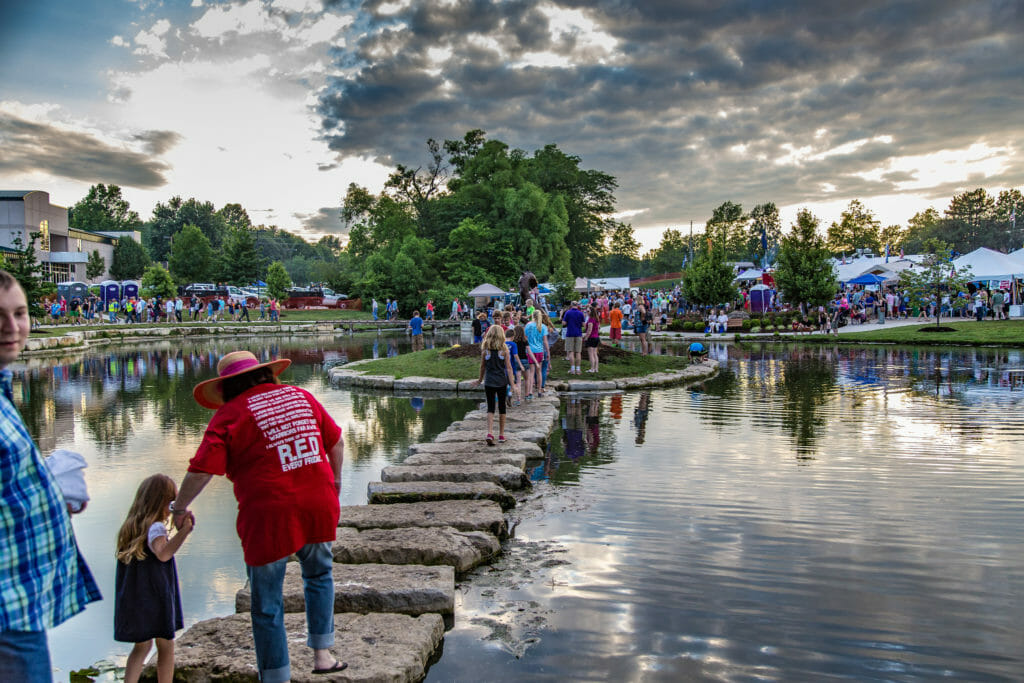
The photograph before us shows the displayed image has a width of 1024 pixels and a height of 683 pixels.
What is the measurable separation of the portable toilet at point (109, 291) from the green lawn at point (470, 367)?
3695 cm

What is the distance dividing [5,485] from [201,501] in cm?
599

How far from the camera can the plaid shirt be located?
6.97 feet

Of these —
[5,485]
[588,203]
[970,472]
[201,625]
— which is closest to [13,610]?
[5,485]

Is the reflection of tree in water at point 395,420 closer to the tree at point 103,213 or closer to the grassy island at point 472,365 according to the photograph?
the grassy island at point 472,365

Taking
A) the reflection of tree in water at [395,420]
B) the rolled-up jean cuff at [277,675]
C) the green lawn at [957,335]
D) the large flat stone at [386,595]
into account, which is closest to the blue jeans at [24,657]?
the rolled-up jean cuff at [277,675]

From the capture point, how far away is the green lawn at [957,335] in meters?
25.6

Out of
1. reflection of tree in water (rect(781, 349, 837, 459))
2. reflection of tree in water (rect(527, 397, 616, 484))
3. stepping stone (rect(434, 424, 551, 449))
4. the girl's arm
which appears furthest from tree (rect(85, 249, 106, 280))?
the girl's arm

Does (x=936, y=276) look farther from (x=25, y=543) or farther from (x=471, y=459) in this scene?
(x=25, y=543)

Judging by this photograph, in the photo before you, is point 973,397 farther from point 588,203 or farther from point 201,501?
point 588,203

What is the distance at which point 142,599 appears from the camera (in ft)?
11.7

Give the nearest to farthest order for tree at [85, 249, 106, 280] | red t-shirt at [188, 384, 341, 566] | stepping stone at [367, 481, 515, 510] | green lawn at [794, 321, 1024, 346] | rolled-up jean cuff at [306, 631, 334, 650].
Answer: red t-shirt at [188, 384, 341, 566] < rolled-up jean cuff at [306, 631, 334, 650] < stepping stone at [367, 481, 515, 510] < green lawn at [794, 321, 1024, 346] < tree at [85, 249, 106, 280]

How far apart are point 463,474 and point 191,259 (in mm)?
72211

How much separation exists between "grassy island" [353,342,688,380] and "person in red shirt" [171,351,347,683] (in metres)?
13.1

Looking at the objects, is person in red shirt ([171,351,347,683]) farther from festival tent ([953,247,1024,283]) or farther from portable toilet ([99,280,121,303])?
portable toilet ([99,280,121,303])
